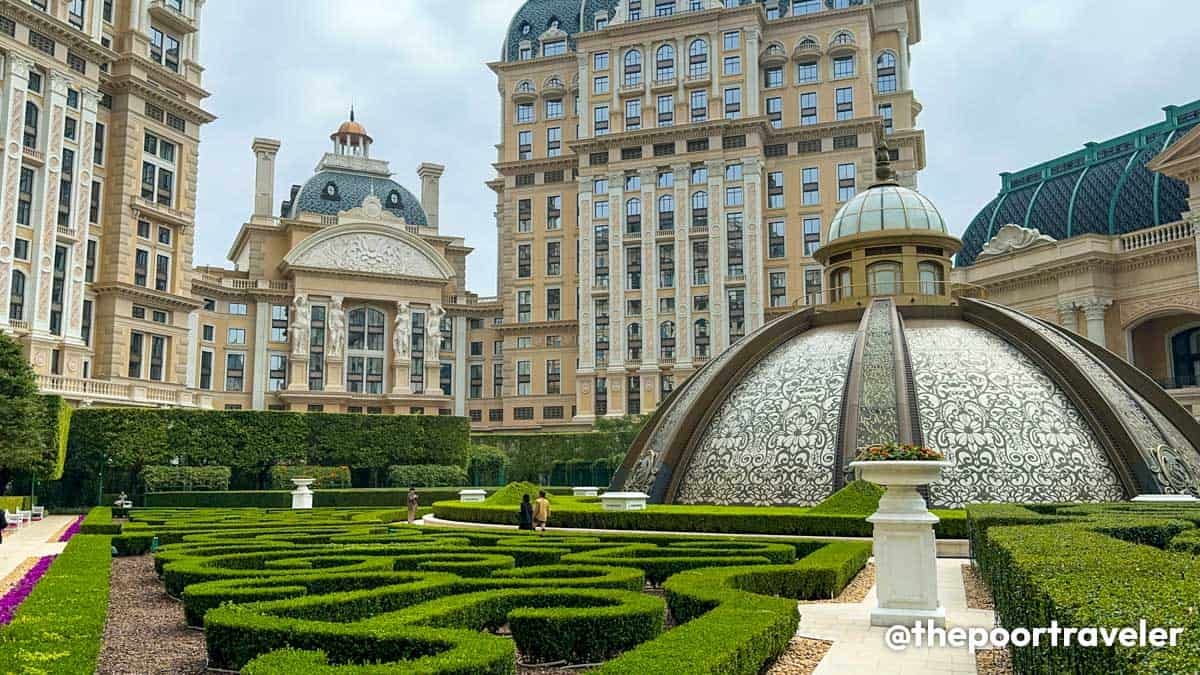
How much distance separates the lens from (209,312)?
7469cm

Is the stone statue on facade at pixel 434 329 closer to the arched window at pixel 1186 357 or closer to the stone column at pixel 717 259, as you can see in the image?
the stone column at pixel 717 259

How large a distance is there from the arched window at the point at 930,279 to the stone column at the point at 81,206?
150 feet

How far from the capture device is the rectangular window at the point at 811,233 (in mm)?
72688

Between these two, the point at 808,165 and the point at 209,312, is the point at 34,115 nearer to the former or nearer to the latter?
the point at 209,312

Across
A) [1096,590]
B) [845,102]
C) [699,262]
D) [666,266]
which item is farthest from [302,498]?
[845,102]

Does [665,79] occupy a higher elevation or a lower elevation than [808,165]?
Result: higher

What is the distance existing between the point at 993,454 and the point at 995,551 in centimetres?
1268

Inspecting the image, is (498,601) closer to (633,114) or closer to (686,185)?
(686,185)

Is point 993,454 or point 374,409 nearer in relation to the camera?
point 993,454

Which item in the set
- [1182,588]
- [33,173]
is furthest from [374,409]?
[1182,588]

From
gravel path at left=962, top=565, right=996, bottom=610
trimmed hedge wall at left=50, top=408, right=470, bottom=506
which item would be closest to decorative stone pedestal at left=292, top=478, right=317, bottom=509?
trimmed hedge wall at left=50, top=408, right=470, bottom=506

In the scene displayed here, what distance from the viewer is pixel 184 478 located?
150ft

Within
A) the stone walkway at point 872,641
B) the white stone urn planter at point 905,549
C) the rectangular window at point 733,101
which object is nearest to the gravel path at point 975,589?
the stone walkway at point 872,641

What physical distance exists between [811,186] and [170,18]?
149ft
